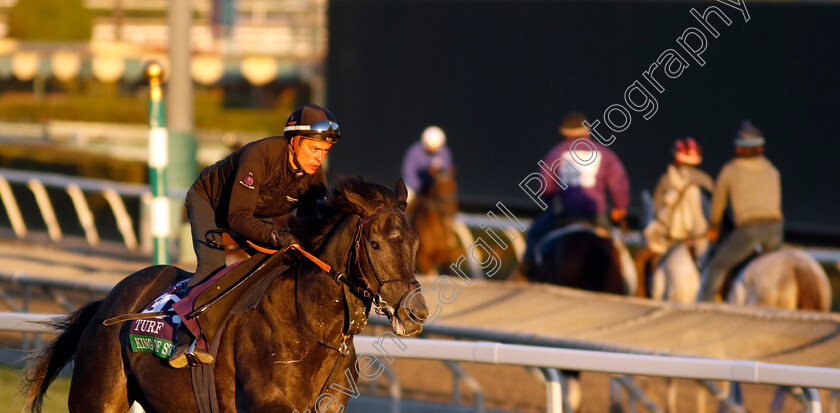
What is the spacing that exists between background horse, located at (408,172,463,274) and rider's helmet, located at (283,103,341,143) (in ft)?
21.5

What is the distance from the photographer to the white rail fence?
3.77 metres

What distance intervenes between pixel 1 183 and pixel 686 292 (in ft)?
26.1

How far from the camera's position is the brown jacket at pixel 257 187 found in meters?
4.01

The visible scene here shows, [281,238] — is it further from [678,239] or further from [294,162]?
[678,239]

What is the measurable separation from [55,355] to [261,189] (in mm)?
1255

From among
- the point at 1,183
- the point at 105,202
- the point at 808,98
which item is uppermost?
the point at 808,98

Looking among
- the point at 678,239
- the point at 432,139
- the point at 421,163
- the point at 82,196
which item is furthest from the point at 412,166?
the point at 82,196

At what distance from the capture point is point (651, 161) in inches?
619

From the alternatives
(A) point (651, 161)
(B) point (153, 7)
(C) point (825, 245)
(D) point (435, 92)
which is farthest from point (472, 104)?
(B) point (153, 7)

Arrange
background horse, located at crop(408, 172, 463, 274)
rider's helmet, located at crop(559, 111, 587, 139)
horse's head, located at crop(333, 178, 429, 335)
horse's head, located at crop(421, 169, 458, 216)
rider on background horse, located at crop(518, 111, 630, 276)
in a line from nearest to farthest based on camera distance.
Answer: horse's head, located at crop(333, 178, 429, 335), rider on background horse, located at crop(518, 111, 630, 276), rider's helmet, located at crop(559, 111, 587, 139), background horse, located at crop(408, 172, 463, 274), horse's head, located at crop(421, 169, 458, 216)

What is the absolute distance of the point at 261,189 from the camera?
4.18m

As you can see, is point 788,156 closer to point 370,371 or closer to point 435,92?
point 435,92
